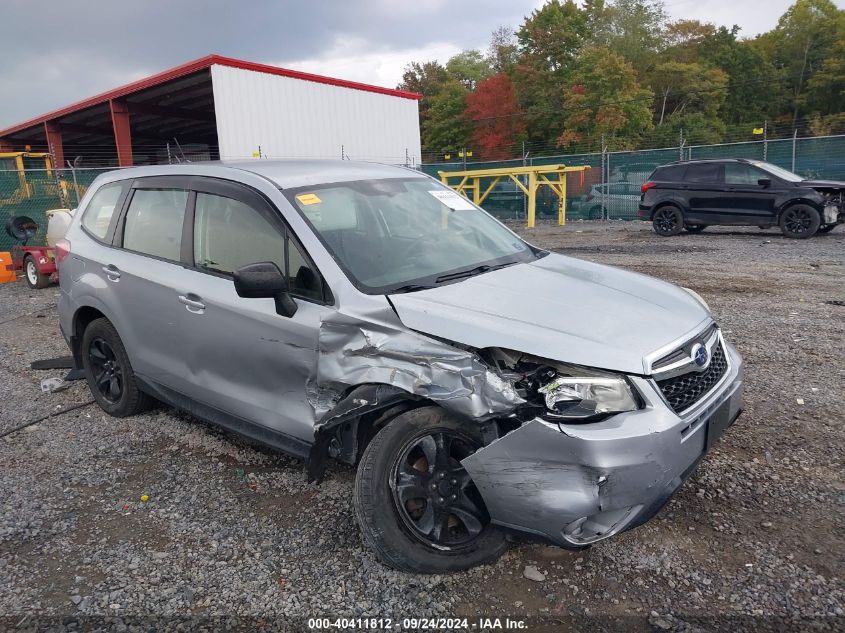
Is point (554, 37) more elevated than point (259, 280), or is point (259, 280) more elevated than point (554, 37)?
point (554, 37)

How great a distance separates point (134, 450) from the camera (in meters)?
4.11

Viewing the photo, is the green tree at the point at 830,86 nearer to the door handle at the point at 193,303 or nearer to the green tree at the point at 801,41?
the green tree at the point at 801,41

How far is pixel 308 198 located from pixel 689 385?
207 cm

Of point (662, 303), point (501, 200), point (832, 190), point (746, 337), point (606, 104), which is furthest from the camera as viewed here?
point (606, 104)

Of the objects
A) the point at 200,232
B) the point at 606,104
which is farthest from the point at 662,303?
the point at 606,104

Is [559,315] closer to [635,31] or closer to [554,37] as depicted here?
[554,37]

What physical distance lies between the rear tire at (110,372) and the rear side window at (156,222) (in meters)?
0.68

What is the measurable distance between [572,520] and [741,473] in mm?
1627

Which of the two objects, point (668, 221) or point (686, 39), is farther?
point (686, 39)

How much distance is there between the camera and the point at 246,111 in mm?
20516

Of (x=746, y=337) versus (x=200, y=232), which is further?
(x=746, y=337)

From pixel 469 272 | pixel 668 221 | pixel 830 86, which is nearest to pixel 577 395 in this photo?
pixel 469 272

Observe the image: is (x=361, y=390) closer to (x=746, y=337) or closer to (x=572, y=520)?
(x=572, y=520)

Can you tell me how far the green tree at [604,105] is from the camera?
42.2m
